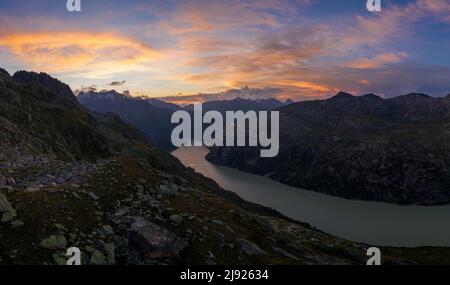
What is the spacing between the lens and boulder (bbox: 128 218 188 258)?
29.5m

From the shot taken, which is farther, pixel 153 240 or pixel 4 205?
pixel 153 240

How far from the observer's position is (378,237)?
170750 mm

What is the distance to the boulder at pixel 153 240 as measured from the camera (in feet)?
96.8

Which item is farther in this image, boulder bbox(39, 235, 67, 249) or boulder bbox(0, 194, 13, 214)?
boulder bbox(0, 194, 13, 214)

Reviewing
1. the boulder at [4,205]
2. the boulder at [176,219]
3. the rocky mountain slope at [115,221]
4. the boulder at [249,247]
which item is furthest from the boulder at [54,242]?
the boulder at [249,247]

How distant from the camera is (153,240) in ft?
98.7

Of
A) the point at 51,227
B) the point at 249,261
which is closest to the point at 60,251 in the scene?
the point at 51,227

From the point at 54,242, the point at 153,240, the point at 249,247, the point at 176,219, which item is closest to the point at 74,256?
the point at 54,242

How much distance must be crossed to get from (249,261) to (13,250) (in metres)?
19.0

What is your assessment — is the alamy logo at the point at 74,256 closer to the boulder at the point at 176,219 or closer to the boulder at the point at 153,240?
the boulder at the point at 153,240

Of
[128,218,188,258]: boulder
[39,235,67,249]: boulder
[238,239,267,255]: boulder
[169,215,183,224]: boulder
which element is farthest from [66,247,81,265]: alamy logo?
[238,239,267,255]: boulder

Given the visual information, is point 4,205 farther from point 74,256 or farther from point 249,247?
point 249,247

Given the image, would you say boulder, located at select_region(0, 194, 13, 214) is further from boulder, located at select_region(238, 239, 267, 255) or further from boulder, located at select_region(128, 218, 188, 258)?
boulder, located at select_region(238, 239, 267, 255)
